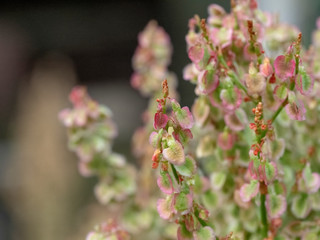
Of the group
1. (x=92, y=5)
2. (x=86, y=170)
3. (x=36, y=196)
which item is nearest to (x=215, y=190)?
(x=86, y=170)

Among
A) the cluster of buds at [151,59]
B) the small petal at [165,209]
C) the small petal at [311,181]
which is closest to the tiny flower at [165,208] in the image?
the small petal at [165,209]

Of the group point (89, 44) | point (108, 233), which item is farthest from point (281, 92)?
point (89, 44)

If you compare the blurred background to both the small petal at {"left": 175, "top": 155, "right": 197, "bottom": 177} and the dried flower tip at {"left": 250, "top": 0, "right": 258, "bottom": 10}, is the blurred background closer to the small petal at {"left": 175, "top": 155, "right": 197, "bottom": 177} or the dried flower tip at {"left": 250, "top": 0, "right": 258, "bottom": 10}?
the dried flower tip at {"left": 250, "top": 0, "right": 258, "bottom": 10}

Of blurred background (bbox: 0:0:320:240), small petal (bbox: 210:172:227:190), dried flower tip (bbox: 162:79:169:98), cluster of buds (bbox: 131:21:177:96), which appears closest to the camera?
dried flower tip (bbox: 162:79:169:98)

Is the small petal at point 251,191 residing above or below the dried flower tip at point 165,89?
below

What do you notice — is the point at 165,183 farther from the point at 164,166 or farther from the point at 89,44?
the point at 89,44

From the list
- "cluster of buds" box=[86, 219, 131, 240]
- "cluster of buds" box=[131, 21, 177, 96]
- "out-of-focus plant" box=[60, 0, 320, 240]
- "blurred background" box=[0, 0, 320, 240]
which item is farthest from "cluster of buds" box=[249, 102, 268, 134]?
"blurred background" box=[0, 0, 320, 240]

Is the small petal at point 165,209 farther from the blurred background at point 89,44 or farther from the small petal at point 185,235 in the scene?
the blurred background at point 89,44

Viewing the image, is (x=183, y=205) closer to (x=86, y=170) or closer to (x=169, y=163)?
(x=169, y=163)
